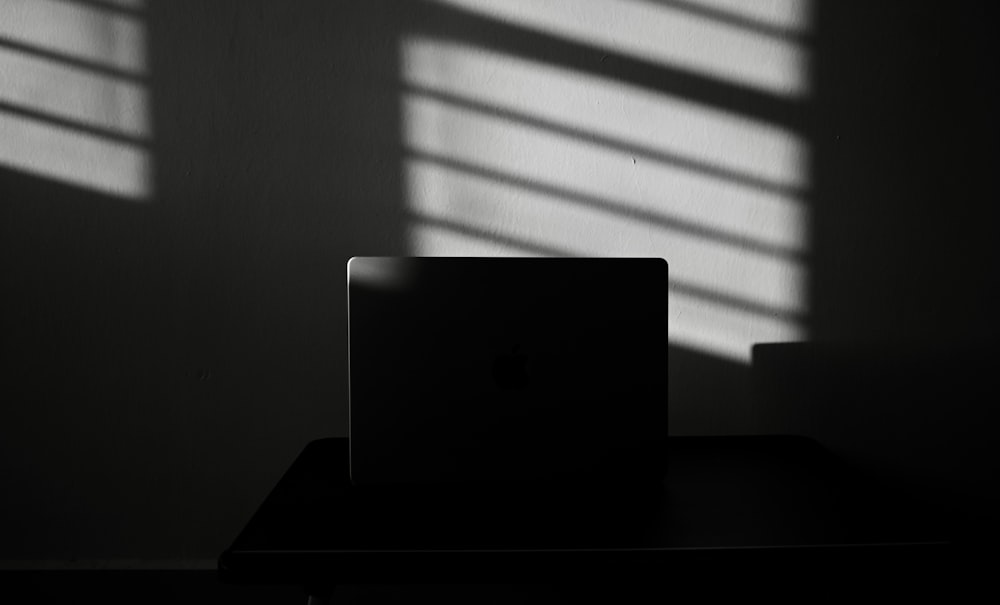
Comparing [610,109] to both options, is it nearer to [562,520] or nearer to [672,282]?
[672,282]

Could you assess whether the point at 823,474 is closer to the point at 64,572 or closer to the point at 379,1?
the point at 379,1

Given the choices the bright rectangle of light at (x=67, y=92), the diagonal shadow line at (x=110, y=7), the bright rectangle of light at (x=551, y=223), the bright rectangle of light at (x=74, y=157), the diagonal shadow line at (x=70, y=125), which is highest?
the diagonal shadow line at (x=110, y=7)

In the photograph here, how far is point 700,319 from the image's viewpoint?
175cm

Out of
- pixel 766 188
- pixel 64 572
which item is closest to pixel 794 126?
pixel 766 188

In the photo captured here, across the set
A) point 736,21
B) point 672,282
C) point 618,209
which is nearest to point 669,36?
point 736,21

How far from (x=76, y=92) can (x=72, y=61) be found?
6cm

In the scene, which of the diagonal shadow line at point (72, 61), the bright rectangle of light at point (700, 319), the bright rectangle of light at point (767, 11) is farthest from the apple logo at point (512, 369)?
the diagonal shadow line at point (72, 61)

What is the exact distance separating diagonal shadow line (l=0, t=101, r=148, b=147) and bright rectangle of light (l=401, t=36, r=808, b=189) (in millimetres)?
582

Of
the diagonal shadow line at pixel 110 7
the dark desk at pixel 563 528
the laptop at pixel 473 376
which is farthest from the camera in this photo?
the diagonal shadow line at pixel 110 7

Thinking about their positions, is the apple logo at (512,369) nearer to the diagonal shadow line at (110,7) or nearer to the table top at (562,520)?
the table top at (562,520)

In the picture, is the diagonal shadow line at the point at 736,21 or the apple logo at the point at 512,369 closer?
the apple logo at the point at 512,369

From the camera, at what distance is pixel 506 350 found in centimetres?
122

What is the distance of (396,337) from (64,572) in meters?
1.09

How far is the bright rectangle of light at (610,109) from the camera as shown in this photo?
1.72 metres
